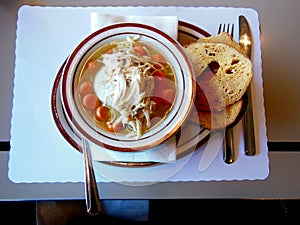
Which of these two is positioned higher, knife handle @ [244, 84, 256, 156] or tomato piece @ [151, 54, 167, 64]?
tomato piece @ [151, 54, 167, 64]

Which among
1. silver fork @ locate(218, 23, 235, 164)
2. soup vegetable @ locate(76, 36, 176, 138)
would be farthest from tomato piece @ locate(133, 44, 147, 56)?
silver fork @ locate(218, 23, 235, 164)

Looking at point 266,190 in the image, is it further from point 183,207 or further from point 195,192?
point 183,207

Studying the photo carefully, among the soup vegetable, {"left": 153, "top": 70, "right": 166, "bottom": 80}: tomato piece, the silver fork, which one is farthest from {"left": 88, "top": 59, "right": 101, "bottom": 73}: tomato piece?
the silver fork

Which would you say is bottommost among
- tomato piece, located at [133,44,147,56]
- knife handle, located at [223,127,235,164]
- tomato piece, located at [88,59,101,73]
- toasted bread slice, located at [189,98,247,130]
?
knife handle, located at [223,127,235,164]

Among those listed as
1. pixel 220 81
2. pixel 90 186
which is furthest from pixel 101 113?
pixel 220 81

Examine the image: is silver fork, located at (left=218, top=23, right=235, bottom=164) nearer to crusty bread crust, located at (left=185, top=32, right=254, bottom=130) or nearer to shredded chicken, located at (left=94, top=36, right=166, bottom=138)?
crusty bread crust, located at (left=185, top=32, right=254, bottom=130)

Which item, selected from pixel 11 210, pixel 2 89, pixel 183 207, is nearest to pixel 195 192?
pixel 183 207

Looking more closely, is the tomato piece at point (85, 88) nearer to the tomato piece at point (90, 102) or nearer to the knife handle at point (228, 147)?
the tomato piece at point (90, 102)
